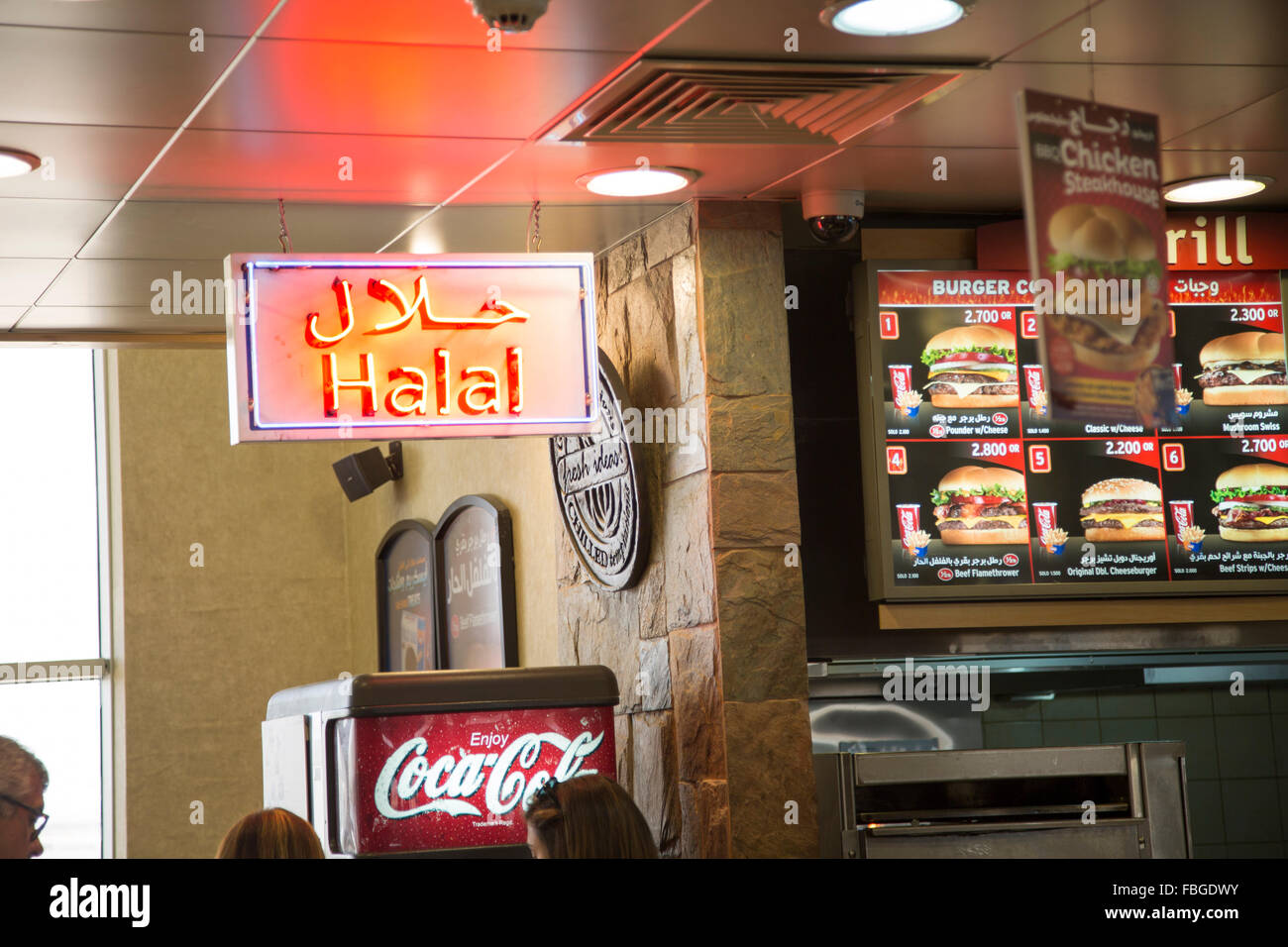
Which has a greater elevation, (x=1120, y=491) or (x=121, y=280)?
(x=121, y=280)

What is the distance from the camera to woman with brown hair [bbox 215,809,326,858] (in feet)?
10.3

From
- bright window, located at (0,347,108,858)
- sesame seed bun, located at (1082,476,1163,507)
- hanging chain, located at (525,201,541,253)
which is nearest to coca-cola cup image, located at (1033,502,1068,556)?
sesame seed bun, located at (1082,476,1163,507)

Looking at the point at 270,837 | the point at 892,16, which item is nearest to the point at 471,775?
the point at 270,837

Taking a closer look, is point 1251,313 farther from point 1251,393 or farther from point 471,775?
point 471,775

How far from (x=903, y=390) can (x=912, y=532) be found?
42cm

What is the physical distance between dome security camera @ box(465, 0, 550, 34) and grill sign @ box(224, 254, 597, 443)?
124 cm

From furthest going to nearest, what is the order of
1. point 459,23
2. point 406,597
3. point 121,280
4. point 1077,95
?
point 406,597, point 121,280, point 1077,95, point 459,23

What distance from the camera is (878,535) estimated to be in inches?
169

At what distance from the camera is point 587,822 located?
3076mm

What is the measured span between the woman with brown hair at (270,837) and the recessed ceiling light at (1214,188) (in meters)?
2.96

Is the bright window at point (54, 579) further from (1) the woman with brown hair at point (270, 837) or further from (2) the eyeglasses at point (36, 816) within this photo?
(1) the woman with brown hair at point (270, 837)

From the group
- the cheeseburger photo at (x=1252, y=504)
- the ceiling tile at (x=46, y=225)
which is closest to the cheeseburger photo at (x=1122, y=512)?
the cheeseburger photo at (x=1252, y=504)

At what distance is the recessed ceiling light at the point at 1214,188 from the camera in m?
4.24

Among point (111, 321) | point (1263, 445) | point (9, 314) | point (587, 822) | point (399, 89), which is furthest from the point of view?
point (111, 321)
